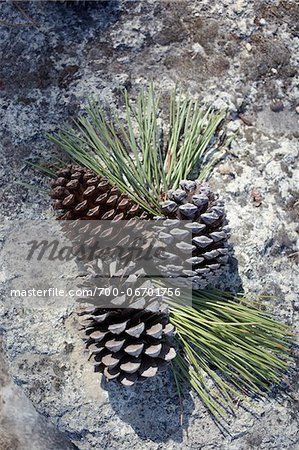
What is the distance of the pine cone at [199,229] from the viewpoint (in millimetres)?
1370

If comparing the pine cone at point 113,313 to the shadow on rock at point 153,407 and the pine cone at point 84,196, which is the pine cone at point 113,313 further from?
the shadow on rock at point 153,407

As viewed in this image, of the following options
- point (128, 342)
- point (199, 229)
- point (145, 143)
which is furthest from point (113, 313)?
point (145, 143)

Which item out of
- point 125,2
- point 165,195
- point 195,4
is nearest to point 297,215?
point 165,195

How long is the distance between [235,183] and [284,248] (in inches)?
8.8

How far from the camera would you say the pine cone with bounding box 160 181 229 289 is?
1370 millimetres

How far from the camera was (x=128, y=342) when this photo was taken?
1.36 m

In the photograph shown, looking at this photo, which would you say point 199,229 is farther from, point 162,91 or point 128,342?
point 162,91

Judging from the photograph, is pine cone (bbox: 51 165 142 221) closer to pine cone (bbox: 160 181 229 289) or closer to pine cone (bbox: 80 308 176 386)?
pine cone (bbox: 160 181 229 289)

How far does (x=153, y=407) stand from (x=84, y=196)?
585 mm

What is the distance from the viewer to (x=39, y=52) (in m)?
1.70

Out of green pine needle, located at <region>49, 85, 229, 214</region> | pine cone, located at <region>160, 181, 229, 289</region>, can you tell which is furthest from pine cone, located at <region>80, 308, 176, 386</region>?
green pine needle, located at <region>49, 85, 229, 214</region>

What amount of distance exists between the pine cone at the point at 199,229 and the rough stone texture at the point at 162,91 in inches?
7.2

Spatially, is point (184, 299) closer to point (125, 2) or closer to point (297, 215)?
point (297, 215)

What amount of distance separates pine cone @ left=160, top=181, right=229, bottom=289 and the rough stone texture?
7.2 inches
